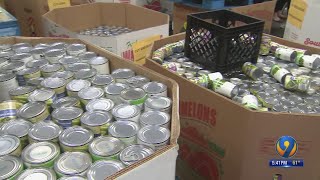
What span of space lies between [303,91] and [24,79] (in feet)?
3.70

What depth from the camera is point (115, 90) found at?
1.09 m

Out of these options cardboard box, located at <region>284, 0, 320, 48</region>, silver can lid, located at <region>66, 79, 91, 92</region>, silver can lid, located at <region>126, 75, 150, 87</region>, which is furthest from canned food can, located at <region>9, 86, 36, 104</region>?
cardboard box, located at <region>284, 0, 320, 48</region>

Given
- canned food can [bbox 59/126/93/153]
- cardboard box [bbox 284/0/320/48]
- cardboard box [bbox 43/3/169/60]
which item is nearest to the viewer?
canned food can [bbox 59/126/93/153]

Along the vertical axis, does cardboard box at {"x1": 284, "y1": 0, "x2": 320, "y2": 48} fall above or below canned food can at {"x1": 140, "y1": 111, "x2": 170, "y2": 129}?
above

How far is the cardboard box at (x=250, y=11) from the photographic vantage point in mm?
2189

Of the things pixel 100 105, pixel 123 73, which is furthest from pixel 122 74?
pixel 100 105

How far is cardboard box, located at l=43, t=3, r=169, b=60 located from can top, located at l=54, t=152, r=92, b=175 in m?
0.94

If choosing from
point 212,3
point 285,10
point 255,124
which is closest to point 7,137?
point 255,124

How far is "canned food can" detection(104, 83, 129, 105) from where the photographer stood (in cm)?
106

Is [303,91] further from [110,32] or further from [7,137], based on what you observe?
[110,32]

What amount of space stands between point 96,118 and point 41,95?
0.85ft

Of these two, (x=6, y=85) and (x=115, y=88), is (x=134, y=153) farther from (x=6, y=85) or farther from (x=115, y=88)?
(x=6, y=85)

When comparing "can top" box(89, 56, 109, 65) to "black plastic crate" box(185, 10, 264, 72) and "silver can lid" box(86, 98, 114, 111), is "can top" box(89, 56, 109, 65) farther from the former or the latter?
"black plastic crate" box(185, 10, 264, 72)

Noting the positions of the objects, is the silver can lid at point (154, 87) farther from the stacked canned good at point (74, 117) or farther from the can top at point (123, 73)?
the can top at point (123, 73)
